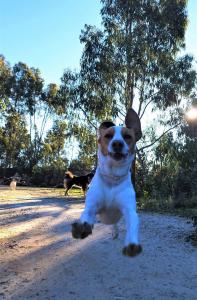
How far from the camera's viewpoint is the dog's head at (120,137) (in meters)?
3.06

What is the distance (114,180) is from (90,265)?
29.5 ft

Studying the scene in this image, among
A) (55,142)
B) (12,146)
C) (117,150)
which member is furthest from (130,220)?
(55,142)

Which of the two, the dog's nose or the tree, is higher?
the tree

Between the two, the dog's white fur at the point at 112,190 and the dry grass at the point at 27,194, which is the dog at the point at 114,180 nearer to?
the dog's white fur at the point at 112,190

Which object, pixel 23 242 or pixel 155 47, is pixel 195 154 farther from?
pixel 23 242

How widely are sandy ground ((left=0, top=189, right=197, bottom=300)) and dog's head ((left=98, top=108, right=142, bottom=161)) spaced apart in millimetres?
5965

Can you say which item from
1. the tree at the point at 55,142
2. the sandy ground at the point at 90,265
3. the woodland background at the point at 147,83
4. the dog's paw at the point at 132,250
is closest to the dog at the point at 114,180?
the dog's paw at the point at 132,250

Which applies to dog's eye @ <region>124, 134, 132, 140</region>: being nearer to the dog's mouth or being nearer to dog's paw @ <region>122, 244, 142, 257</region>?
the dog's mouth

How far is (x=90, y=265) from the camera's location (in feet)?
39.3

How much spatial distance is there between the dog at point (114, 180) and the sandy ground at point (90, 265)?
577 centimetres

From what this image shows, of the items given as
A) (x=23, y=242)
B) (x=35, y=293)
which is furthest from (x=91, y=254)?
(x=35, y=293)

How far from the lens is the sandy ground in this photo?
10570 millimetres

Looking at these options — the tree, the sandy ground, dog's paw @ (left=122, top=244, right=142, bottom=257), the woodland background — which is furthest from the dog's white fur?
the tree

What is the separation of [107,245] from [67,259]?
136 cm
